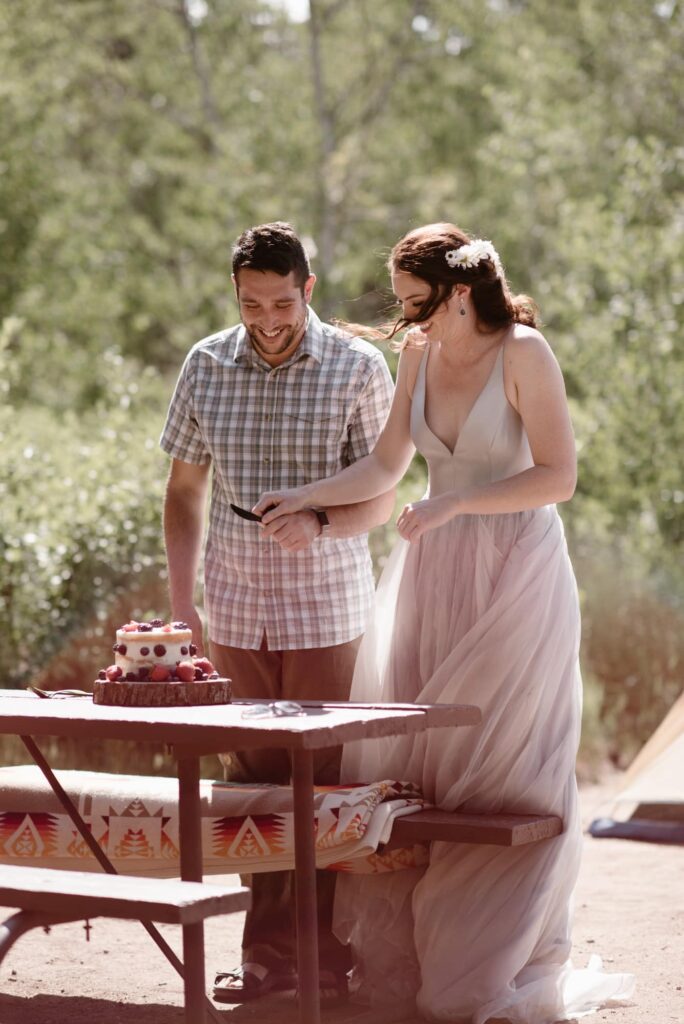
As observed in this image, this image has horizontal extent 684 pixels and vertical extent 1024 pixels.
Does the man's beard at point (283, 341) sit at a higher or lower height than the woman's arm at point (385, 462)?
higher

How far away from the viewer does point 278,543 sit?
13.5ft

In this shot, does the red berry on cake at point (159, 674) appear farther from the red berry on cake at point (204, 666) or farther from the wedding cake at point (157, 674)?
the red berry on cake at point (204, 666)

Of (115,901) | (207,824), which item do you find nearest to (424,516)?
(207,824)

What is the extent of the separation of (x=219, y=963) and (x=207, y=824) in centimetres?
96

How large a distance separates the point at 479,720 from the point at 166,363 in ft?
60.2

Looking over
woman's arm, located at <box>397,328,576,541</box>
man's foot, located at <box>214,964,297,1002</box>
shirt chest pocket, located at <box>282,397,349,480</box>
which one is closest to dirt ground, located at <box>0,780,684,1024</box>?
man's foot, located at <box>214,964,297,1002</box>

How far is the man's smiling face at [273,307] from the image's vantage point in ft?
13.3

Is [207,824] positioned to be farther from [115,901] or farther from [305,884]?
[115,901]

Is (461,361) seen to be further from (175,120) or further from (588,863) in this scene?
(175,120)

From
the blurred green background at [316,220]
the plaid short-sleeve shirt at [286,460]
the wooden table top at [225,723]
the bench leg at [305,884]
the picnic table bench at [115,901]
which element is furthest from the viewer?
the blurred green background at [316,220]

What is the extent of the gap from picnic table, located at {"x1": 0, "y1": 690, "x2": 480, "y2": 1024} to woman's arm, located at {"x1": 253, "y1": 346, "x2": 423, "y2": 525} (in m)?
0.59

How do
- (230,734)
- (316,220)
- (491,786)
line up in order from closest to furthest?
(230,734)
(491,786)
(316,220)

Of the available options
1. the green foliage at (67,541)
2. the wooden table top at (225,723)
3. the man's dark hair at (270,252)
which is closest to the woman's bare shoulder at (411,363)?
the man's dark hair at (270,252)

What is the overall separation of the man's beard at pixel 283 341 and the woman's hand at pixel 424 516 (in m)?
0.75
